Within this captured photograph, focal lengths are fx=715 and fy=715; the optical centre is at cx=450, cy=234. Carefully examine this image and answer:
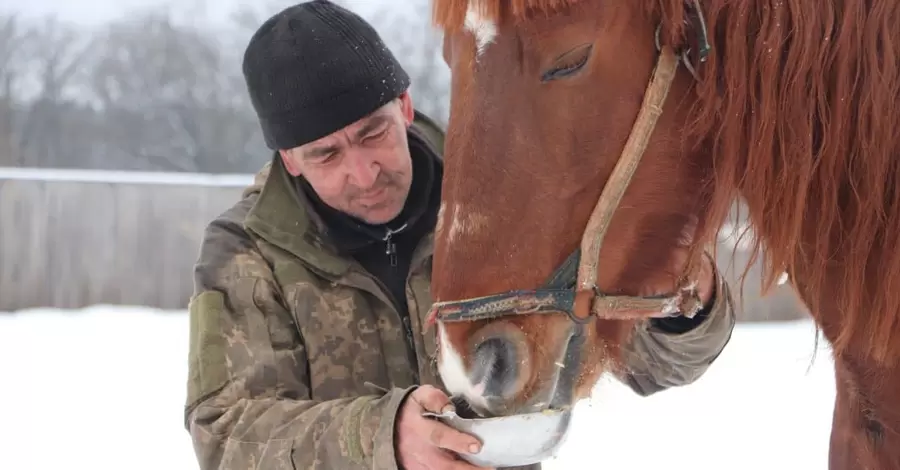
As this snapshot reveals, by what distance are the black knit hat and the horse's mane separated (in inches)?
14.6

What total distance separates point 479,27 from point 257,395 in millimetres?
719

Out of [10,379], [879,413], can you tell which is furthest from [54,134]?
[879,413]

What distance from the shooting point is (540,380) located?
903 mm

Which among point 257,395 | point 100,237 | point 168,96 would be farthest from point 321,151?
point 100,237

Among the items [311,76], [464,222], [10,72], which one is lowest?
[464,222]

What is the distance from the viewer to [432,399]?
2.99ft

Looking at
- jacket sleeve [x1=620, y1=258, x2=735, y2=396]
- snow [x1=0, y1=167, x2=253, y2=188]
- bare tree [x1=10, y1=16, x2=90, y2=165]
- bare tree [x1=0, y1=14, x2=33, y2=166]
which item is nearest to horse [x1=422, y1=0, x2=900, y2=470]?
jacket sleeve [x1=620, y1=258, x2=735, y2=396]

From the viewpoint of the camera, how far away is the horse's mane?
2.80 feet

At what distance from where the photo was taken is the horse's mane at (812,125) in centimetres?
85

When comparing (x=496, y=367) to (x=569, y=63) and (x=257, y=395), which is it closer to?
(x=569, y=63)

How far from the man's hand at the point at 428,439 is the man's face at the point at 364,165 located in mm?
483

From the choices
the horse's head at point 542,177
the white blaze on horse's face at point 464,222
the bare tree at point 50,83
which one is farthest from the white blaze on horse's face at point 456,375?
the bare tree at point 50,83

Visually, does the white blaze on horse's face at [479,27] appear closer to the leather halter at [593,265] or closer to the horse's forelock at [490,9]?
the horse's forelock at [490,9]

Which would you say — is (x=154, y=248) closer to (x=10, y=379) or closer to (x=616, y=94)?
(x=10, y=379)
